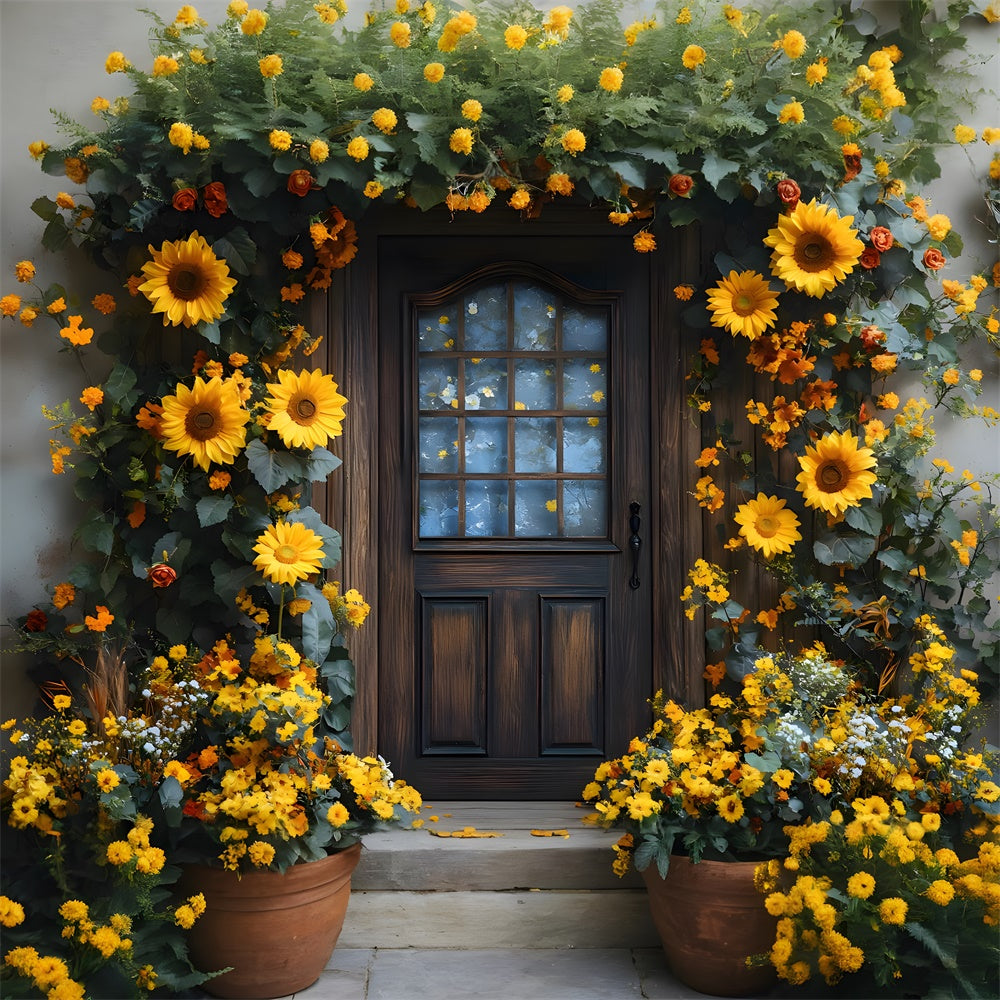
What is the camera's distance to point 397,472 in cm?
360

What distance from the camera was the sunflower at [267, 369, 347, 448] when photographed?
122 inches

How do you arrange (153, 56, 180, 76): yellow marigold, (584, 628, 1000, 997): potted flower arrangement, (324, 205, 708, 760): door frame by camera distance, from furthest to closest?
(324, 205, 708, 760): door frame < (153, 56, 180, 76): yellow marigold < (584, 628, 1000, 997): potted flower arrangement

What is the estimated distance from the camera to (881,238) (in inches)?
122

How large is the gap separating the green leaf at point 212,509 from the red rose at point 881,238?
221 centimetres

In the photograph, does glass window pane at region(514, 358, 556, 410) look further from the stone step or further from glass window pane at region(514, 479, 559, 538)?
the stone step

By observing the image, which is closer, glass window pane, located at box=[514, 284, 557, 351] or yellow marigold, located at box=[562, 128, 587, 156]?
yellow marigold, located at box=[562, 128, 587, 156]

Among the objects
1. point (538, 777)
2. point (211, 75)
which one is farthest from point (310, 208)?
point (538, 777)

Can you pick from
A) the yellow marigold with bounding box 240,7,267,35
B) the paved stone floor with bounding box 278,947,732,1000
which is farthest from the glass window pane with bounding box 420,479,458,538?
the yellow marigold with bounding box 240,7,267,35

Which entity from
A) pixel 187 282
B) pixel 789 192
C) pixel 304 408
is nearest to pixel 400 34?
pixel 187 282

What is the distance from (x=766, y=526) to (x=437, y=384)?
1.28 metres

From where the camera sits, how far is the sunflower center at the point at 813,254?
10.3 feet

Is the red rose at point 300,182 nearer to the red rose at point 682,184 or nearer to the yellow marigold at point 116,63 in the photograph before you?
the yellow marigold at point 116,63

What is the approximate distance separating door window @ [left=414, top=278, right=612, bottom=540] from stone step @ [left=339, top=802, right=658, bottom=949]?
1.09 meters

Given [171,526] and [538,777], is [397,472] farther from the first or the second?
[538,777]
